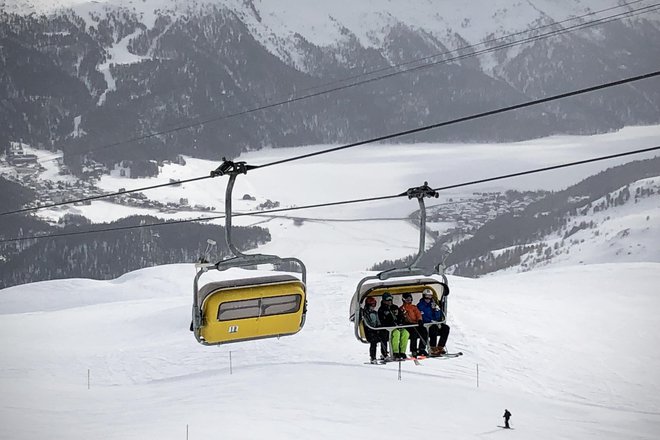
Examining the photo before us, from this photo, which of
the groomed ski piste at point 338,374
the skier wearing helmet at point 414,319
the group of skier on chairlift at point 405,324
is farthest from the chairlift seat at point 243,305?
the groomed ski piste at point 338,374

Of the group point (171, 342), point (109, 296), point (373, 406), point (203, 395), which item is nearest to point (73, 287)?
point (109, 296)

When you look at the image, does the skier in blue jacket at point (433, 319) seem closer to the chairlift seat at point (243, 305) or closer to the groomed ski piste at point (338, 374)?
the chairlift seat at point (243, 305)

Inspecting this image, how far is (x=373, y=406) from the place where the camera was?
4819 cm

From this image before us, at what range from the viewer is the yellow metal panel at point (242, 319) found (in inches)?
711

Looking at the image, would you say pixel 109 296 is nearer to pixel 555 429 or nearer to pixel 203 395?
pixel 203 395

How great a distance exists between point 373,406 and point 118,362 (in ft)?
73.7

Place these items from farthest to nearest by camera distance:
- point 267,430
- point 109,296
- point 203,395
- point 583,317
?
1. point 109,296
2. point 583,317
3. point 203,395
4. point 267,430

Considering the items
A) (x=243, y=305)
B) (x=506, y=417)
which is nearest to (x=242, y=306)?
(x=243, y=305)

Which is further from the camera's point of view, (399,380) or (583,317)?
(583,317)

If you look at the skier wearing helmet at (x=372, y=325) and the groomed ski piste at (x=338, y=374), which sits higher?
the skier wearing helmet at (x=372, y=325)

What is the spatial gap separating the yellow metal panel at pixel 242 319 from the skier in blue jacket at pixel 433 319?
2.36 meters

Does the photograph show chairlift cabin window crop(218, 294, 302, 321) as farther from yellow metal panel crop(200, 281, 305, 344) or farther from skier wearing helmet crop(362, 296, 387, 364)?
skier wearing helmet crop(362, 296, 387, 364)

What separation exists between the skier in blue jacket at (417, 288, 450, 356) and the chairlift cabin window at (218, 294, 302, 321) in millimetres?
2426

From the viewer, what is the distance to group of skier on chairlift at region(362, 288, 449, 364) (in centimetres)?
1883
